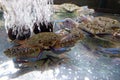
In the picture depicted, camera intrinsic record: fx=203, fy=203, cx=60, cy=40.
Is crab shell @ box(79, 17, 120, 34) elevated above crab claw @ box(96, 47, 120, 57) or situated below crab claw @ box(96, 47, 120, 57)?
above

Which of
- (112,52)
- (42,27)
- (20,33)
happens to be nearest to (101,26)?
(112,52)

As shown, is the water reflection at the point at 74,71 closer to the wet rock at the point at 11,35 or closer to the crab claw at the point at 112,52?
the crab claw at the point at 112,52

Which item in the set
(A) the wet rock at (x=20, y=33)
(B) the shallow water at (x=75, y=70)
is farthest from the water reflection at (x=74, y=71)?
(A) the wet rock at (x=20, y=33)

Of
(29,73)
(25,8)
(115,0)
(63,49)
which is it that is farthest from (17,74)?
(115,0)

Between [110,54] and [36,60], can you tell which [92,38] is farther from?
[36,60]

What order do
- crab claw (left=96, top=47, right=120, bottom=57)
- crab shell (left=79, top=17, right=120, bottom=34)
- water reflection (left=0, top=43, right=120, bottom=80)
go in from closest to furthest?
water reflection (left=0, top=43, right=120, bottom=80)
crab claw (left=96, top=47, right=120, bottom=57)
crab shell (left=79, top=17, right=120, bottom=34)

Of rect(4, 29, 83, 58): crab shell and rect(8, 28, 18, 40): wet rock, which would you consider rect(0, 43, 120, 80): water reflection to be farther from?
rect(8, 28, 18, 40): wet rock

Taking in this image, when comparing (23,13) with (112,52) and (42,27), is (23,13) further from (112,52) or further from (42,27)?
(112,52)

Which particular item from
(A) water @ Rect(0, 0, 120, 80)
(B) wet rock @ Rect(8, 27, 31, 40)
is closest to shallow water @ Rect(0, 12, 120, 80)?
(A) water @ Rect(0, 0, 120, 80)
